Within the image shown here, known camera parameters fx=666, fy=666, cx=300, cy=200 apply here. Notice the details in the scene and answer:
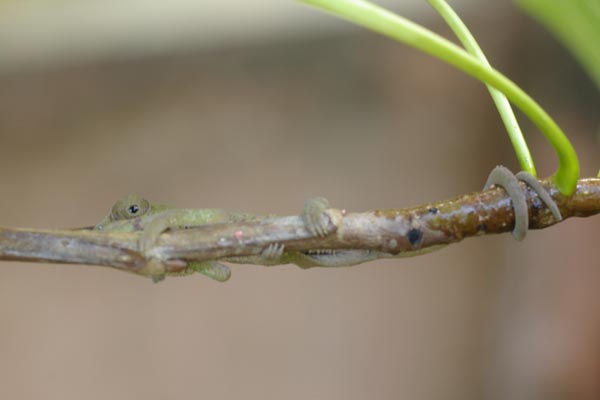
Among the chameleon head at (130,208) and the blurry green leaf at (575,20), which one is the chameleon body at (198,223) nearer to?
the chameleon head at (130,208)

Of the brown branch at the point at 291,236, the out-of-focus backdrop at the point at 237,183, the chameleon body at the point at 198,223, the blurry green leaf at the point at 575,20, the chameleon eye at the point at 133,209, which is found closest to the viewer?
the blurry green leaf at the point at 575,20

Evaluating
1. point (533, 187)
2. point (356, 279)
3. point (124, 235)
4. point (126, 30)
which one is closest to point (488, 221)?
point (533, 187)

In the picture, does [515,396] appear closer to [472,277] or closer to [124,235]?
[472,277]

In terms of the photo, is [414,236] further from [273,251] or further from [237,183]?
[237,183]

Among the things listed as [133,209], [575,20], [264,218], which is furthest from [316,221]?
[133,209]

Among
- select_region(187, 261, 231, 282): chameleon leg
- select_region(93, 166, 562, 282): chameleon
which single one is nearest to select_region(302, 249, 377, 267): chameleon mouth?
select_region(93, 166, 562, 282): chameleon

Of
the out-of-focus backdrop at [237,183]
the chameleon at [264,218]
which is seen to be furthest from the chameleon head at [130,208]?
the out-of-focus backdrop at [237,183]

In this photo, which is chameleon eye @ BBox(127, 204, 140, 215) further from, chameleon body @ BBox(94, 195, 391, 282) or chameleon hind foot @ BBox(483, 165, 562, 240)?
chameleon hind foot @ BBox(483, 165, 562, 240)
